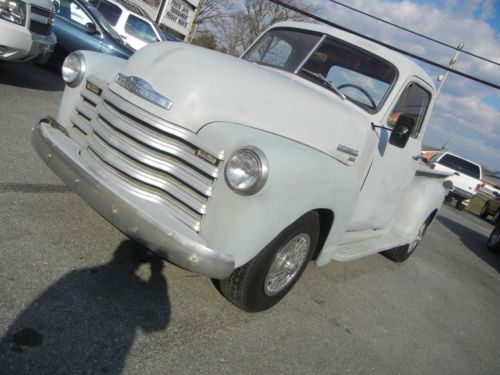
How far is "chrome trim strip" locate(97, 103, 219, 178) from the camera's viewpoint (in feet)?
8.30

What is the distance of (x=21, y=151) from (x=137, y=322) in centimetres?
282

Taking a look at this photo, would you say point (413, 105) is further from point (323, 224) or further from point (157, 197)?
point (157, 197)

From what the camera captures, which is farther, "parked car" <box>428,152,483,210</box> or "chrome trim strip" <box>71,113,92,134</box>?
"parked car" <box>428,152,483,210</box>

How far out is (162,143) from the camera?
263 centimetres

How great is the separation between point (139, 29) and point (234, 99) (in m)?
10.7

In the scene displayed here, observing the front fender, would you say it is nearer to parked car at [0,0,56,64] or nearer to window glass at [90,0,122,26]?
parked car at [0,0,56,64]

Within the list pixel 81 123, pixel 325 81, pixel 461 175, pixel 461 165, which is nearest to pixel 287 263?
pixel 325 81

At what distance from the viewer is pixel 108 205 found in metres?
2.57

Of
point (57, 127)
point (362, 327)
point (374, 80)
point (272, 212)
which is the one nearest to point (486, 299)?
point (362, 327)

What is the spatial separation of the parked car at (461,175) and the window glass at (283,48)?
1323 cm

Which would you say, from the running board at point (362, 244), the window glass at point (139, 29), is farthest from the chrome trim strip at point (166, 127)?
the window glass at point (139, 29)

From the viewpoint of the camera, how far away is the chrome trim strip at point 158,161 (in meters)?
2.54

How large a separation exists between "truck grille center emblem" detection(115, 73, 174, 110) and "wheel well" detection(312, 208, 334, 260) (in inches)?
52.9

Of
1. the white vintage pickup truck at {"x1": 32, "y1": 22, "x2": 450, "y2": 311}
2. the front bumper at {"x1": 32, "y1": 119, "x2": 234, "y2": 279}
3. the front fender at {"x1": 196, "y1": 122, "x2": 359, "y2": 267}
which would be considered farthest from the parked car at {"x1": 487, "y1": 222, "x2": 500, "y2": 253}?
the front bumper at {"x1": 32, "y1": 119, "x2": 234, "y2": 279}
